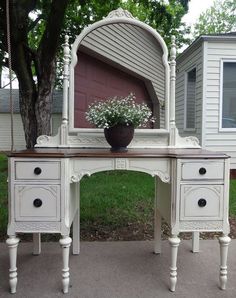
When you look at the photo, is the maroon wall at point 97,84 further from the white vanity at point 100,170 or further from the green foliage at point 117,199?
the green foliage at point 117,199

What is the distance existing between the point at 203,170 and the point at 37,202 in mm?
1157

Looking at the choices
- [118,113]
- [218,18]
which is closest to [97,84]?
[118,113]

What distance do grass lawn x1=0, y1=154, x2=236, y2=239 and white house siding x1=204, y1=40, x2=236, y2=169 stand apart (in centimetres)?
79

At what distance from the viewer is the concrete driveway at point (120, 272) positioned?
2105 millimetres

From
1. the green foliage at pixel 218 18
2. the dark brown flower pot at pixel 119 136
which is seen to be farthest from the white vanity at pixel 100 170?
the green foliage at pixel 218 18

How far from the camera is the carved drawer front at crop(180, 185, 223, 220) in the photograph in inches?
83.2

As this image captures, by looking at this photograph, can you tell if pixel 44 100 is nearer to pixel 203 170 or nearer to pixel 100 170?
pixel 100 170

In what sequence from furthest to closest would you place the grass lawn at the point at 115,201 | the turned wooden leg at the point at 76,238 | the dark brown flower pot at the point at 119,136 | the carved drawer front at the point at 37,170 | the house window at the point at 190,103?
the house window at the point at 190,103, the grass lawn at the point at 115,201, the turned wooden leg at the point at 76,238, the dark brown flower pot at the point at 119,136, the carved drawer front at the point at 37,170

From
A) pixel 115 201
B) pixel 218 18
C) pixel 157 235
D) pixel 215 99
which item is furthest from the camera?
pixel 218 18

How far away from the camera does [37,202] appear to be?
2.07m

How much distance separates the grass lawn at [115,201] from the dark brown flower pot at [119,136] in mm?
1293

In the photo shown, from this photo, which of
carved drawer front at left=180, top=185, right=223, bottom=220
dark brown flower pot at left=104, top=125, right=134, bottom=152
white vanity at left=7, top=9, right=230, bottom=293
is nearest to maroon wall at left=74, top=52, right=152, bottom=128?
dark brown flower pot at left=104, top=125, right=134, bottom=152

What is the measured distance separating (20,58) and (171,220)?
10.4 ft

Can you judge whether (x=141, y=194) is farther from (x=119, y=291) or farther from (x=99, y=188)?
(x=119, y=291)
